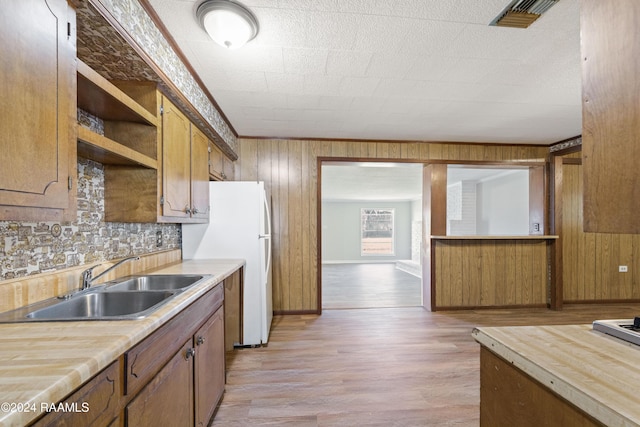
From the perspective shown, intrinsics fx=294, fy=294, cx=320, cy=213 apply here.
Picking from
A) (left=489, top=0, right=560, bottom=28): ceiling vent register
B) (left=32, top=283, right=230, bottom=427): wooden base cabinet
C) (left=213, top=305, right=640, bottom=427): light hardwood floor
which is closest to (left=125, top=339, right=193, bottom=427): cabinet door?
(left=32, top=283, right=230, bottom=427): wooden base cabinet

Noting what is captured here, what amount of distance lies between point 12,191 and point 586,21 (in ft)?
5.47

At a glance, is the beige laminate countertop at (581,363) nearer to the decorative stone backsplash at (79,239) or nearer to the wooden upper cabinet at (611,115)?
the wooden upper cabinet at (611,115)

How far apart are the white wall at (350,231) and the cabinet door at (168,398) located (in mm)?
9089

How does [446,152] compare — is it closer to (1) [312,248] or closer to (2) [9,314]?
(1) [312,248]

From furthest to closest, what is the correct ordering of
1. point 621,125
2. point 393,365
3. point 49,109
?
point 393,365
point 49,109
point 621,125

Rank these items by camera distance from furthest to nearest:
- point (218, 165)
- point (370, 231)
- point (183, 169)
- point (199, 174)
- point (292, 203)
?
point (370, 231)
point (292, 203)
point (218, 165)
point (199, 174)
point (183, 169)

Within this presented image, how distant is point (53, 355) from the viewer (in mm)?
770

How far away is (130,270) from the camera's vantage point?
1954mm

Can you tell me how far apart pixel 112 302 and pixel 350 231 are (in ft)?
30.9

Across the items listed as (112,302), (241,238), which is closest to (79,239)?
(112,302)

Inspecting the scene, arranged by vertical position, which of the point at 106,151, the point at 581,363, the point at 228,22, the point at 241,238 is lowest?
the point at 581,363

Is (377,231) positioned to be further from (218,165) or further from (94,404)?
(94,404)

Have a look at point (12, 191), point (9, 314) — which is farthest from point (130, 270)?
point (12, 191)

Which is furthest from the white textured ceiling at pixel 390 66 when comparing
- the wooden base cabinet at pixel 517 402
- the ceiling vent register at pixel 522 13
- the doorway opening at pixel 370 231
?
the doorway opening at pixel 370 231
